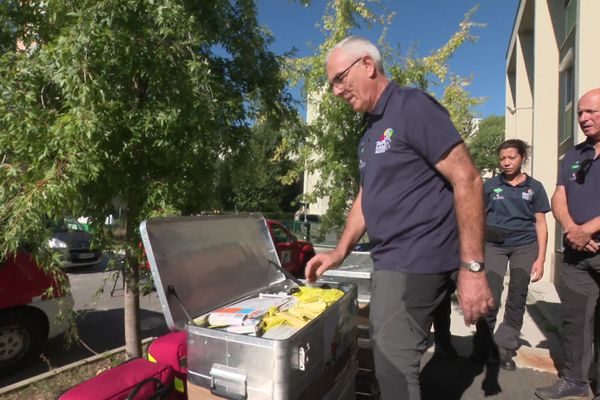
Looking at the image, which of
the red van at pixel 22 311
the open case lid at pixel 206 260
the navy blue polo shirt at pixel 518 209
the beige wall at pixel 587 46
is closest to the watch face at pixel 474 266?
the open case lid at pixel 206 260

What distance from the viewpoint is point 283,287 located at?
2.69 m

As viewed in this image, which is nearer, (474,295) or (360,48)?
(474,295)

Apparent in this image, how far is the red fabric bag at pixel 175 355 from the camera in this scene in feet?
7.16

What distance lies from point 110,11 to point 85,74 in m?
0.42

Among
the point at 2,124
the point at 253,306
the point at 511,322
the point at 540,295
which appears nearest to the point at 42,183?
the point at 2,124

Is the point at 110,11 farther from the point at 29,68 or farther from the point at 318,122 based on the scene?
the point at 318,122

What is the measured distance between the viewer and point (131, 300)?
3.57 m

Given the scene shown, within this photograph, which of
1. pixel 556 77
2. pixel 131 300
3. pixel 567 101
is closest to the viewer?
pixel 131 300

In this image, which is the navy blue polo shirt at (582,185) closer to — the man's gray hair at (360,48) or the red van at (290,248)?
the man's gray hair at (360,48)

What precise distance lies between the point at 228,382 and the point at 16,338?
3912 mm

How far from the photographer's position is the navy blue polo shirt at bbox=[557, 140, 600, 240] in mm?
2968

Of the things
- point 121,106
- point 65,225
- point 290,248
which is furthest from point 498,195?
point 290,248

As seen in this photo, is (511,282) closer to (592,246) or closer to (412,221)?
(592,246)

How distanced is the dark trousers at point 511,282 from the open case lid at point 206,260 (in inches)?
83.4
